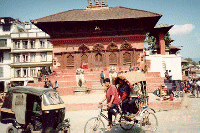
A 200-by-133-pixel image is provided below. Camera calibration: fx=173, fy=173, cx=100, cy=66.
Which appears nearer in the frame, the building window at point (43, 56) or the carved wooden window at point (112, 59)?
the carved wooden window at point (112, 59)

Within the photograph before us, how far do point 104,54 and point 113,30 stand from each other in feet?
11.7

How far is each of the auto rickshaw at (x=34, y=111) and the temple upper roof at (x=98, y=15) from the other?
59.8 feet

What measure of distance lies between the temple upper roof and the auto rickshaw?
18238 millimetres

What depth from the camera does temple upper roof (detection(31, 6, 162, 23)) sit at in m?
23.2

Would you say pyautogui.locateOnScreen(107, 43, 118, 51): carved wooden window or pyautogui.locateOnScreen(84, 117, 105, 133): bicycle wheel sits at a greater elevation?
pyautogui.locateOnScreen(107, 43, 118, 51): carved wooden window

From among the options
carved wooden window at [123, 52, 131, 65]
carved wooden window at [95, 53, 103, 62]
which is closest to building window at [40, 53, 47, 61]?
carved wooden window at [95, 53, 103, 62]

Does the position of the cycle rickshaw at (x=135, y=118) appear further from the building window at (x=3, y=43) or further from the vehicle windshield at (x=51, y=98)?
the building window at (x=3, y=43)

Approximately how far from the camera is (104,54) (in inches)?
961

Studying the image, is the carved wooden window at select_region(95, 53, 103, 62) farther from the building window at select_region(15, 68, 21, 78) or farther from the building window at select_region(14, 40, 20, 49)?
the building window at select_region(14, 40, 20, 49)

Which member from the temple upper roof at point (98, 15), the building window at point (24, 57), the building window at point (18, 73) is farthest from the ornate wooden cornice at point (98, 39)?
the building window at point (18, 73)

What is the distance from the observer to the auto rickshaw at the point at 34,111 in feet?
19.8

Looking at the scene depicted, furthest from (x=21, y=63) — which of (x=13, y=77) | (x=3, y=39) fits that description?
(x=3, y=39)

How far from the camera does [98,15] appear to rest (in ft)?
81.5

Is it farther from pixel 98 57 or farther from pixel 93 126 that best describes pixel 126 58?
pixel 93 126
